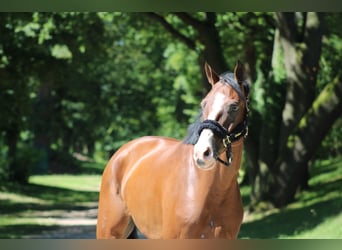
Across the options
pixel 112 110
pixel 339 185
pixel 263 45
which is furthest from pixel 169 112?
pixel 339 185

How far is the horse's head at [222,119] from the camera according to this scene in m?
3.37

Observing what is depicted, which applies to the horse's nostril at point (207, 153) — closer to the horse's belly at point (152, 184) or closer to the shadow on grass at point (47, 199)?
the horse's belly at point (152, 184)

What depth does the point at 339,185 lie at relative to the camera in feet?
35.8

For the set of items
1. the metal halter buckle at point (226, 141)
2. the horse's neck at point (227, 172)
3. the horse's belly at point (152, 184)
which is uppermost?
the metal halter buckle at point (226, 141)

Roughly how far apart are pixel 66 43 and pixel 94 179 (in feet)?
19.2

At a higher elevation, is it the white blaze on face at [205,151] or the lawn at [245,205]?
the white blaze on face at [205,151]

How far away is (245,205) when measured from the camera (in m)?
11.1

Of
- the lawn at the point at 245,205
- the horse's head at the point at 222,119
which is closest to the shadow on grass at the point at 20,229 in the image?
the lawn at the point at 245,205

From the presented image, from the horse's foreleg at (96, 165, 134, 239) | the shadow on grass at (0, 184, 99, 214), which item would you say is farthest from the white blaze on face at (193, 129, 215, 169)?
the shadow on grass at (0, 184, 99, 214)

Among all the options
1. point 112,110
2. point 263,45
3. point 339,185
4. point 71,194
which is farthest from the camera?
point 112,110

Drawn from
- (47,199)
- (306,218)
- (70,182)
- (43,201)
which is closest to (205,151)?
(306,218)

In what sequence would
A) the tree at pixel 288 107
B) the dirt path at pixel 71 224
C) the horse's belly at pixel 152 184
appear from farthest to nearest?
the tree at pixel 288 107 → the dirt path at pixel 71 224 → the horse's belly at pixel 152 184

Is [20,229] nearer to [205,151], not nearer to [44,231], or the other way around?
[44,231]
